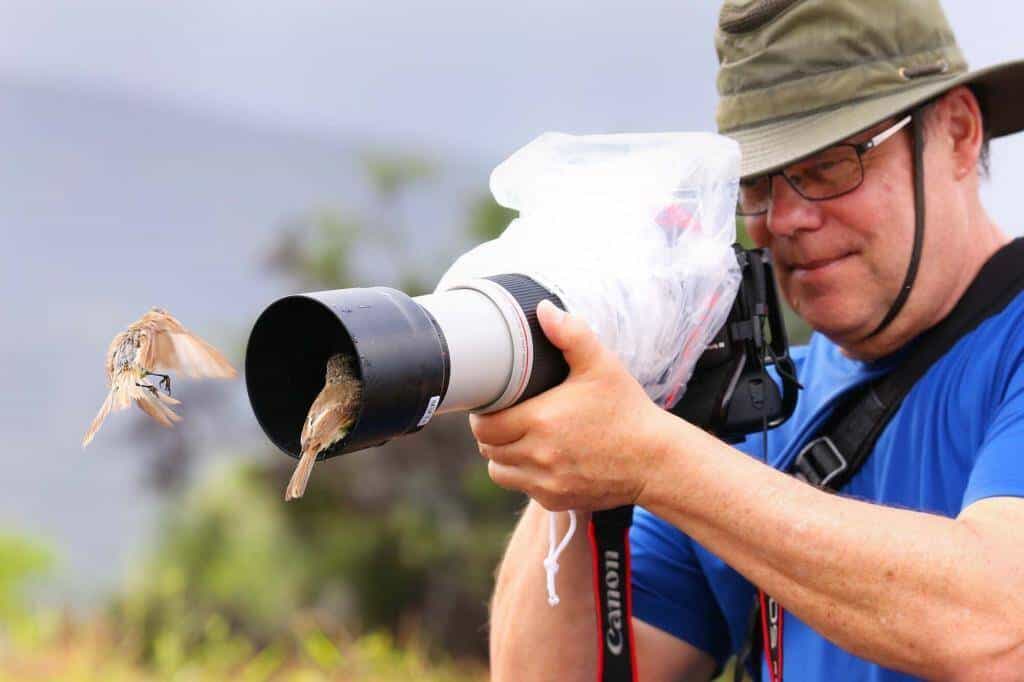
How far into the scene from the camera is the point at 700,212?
1.70 metres

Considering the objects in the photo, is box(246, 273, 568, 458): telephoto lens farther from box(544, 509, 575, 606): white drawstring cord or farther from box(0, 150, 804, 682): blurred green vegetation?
box(0, 150, 804, 682): blurred green vegetation

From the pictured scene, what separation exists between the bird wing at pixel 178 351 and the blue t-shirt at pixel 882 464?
878mm

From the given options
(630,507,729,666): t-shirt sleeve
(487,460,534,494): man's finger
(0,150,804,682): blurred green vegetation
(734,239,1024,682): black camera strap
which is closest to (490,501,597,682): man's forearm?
(630,507,729,666): t-shirt sleeve

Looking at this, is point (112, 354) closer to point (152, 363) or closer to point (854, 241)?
point (152, 363)

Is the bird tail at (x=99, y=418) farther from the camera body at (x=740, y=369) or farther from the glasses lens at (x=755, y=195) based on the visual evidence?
the glasses lens at (x=755, y=195)

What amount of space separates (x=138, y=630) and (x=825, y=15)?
293 centimetres

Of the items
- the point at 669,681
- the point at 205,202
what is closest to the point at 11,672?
the point at 669,681

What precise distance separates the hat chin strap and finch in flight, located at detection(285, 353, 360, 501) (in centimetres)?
91

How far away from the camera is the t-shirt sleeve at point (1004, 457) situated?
5.03 feet

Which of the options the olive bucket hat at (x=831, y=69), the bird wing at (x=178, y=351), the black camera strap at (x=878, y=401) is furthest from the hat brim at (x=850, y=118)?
the bird wing at (x=178, y=351)

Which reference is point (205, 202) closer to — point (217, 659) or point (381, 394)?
point (217, 659)

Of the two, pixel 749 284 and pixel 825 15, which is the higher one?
pixel 825 15

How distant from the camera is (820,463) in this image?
192cm

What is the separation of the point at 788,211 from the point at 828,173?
8 centimetres
